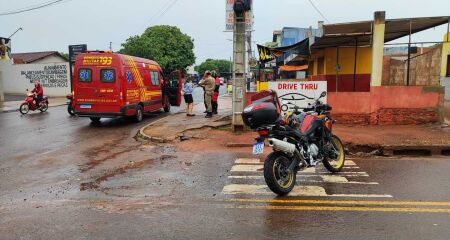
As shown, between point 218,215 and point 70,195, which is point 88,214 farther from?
point 218,215

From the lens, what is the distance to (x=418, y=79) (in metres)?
19.5

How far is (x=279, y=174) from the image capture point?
6039 millimetres

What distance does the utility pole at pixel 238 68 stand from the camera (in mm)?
11633

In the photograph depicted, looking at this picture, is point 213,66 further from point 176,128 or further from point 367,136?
point 367,136

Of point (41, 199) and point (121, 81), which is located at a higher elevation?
point (121, 81)

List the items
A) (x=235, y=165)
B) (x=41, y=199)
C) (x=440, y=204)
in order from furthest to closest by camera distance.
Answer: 1. (x=235, y=165)
2. (x=41, y=199)
3. (x=440, y=204)

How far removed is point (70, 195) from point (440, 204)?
503cm

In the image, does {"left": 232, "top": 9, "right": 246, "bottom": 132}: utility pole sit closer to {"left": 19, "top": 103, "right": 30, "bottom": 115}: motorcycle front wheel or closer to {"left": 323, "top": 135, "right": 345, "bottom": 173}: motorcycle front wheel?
{"left": 323, "top": 135, "right": 345, "bottom": 173}: motorcycle front wheel

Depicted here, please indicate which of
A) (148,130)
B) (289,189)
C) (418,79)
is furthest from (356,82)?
(289,189)

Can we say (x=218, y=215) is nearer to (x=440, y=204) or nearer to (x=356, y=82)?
(x=440, y=204)

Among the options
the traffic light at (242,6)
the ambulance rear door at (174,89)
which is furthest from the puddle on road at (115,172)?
the ambulance rear door at (174,89)

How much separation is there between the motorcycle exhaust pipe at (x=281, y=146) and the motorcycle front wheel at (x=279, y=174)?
0.33ft

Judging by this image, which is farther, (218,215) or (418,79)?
(418,79)

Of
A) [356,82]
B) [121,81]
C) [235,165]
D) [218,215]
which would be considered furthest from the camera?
[356,82]
